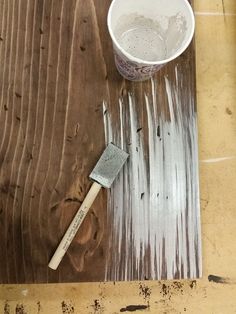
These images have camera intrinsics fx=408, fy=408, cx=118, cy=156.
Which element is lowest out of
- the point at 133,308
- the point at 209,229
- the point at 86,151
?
the point at 133,308

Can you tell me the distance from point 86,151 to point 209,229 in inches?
11.0

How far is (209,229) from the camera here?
28.9 inches

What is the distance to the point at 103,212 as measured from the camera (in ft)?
2.01

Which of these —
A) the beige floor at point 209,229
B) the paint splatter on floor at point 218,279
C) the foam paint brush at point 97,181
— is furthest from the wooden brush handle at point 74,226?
the paint splatter on floor at point 218,279

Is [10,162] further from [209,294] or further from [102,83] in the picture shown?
[209,294]

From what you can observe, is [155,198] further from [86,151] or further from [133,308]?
[133,308]

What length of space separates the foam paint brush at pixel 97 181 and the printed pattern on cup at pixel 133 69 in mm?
109

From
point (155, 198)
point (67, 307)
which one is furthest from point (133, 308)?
point (155, 198)

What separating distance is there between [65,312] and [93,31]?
0.48 m

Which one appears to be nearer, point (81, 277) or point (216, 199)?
point (81, 277)

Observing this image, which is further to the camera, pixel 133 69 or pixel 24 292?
pixel 24 292

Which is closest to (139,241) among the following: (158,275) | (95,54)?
(158,275)

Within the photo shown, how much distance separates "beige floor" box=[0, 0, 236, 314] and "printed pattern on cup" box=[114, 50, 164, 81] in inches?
6.5

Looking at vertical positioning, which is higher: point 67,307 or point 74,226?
point 74,226
